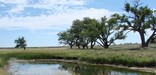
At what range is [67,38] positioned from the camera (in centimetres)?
14262

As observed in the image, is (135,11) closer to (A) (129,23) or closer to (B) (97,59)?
(A) (129,23)

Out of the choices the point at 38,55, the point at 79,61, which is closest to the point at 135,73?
the point at 79,61

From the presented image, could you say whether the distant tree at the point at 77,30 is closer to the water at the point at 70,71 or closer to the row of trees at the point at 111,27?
the row of trees at the point at 111,27

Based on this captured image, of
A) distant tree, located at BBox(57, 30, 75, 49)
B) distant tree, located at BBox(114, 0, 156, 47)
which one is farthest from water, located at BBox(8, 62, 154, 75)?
distant tree, located at BBox(57, 30, 75, 49)

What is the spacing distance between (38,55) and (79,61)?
55.9ft

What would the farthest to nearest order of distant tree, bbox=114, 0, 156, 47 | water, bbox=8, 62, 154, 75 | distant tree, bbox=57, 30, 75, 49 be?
distant tree, bbox=57, 30, 75, 49, distant tree, bbox=114, 0, 156, 47, water, bbox=8, 62, 154, 75

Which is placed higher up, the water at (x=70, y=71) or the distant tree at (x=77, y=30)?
the distant tree at (x=77, y=30)

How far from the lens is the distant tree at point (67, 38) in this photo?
13870cm

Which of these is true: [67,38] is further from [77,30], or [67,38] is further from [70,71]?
[70,71]

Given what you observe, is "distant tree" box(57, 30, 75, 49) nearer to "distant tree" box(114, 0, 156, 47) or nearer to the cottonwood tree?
the cottonwood tree

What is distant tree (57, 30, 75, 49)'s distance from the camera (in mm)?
138700

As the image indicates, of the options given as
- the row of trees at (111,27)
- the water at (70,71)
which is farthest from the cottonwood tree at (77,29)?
the water at (70,71)

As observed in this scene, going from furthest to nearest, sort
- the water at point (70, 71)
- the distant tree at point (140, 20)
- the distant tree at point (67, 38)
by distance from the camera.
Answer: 1. the distant tree at point (67, 38)
2. the distant tree at point (140, 20)
3. the water at point (70, 71)

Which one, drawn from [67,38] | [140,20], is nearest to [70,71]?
[140,20]
